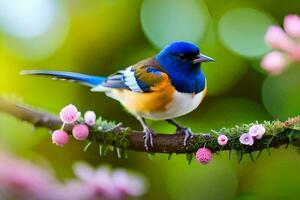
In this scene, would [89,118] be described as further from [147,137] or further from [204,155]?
[204,155]

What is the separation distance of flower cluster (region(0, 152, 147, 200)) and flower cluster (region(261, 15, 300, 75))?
0.41 metres

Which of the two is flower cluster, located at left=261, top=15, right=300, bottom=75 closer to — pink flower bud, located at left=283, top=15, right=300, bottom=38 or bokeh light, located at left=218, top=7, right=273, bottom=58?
pink flower bud, located at left=283, top=15, right=300, bottom=38

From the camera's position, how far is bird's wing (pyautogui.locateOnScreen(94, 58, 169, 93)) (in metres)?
1.28

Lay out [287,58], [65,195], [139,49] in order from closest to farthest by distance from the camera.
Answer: [287,58] → [65,195] → [139,49]

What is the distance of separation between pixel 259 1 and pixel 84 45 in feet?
2.20

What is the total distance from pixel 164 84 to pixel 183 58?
0.25 feet

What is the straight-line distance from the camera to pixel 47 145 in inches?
87.4

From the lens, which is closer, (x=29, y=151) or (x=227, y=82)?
(x=227, y=82)

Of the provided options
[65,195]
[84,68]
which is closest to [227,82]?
[84,68]

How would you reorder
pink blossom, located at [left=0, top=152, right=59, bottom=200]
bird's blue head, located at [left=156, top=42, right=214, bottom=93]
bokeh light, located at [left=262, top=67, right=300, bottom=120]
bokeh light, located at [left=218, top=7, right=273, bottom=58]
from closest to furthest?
1. pink blossom, located at [left=0, top=152, right=59, bottom=200]
2. bird's blue head, located at [left=156, top=42, right=214, bottom=93]
3. bokeh light, located at [left=262, top=67, right=300, bottom=120]
4. bokeh light, located at [left=218, top=7, right=273, bottom=58]

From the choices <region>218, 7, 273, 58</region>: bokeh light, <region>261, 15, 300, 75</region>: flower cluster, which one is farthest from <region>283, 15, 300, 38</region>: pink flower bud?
<region>218, 7, 273, 58</region>: bokeh light

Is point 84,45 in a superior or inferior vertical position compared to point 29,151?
superior

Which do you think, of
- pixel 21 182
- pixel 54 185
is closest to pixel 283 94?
pixel 54 185

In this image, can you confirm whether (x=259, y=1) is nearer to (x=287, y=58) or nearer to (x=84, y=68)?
(x=84, y=68)
